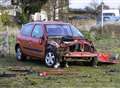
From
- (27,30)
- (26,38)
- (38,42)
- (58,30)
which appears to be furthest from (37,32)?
(27,30)

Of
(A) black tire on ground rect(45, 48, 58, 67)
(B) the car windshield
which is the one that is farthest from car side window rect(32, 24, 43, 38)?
(A) black tire on ground rect(45, 48, 58, 67)

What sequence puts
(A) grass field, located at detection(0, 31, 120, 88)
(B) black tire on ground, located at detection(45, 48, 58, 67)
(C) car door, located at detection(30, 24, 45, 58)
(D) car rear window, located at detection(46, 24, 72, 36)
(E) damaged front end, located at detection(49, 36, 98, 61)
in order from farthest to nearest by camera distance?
→ (D) car rear window, located at detection(46, 24, 72, 36) < (C) car door, located at detection(30, 24, 45, 58) < (B) black tire on ground, located at detection(45, 48, 58, 67) < (E) damaged front end, located at detection(49, 36, 98, 61) < (A) grass field, located at detection(0, 31, 120, 88)

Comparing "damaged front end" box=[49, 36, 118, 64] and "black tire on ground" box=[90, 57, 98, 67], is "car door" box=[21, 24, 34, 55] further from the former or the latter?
"black tire on ground" box=[90, 57, 98, 67]

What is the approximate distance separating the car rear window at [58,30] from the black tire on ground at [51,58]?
2.68ft

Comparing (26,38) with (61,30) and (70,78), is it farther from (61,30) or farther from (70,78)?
(70,78)

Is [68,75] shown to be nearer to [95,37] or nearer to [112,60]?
[112,60]

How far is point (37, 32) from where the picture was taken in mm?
18859

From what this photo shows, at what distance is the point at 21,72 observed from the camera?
15680 mm

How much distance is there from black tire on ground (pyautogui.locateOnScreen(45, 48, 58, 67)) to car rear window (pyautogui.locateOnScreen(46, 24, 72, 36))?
2.68ft

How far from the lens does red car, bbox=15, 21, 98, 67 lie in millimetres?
17312

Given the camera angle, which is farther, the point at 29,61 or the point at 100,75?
the point at 29,61

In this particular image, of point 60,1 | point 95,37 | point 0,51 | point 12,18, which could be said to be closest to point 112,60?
point 0,51

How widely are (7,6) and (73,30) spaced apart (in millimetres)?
41895

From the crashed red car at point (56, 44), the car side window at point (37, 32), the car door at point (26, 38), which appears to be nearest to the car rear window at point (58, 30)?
the crashed red car at point (56, 44)
